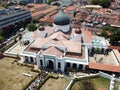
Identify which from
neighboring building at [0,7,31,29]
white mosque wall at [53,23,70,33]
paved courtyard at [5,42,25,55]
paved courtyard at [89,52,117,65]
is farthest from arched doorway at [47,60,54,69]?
neighboring building at [0,7,31,29]

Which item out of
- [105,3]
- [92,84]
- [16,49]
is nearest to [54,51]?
[92,84]

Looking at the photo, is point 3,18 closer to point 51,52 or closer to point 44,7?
point 51,52

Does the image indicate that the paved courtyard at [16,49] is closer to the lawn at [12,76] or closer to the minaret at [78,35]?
the lawn at [12,76]

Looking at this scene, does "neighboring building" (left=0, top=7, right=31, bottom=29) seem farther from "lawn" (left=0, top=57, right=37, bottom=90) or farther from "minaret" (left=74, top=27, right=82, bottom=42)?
"minaret" (left=74, top=27, right=82, bottom=42)

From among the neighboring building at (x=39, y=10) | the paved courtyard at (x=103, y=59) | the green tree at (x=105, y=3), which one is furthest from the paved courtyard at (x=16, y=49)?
the green tree at (x=105, y=3)

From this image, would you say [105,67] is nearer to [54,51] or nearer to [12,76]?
[54,51]
